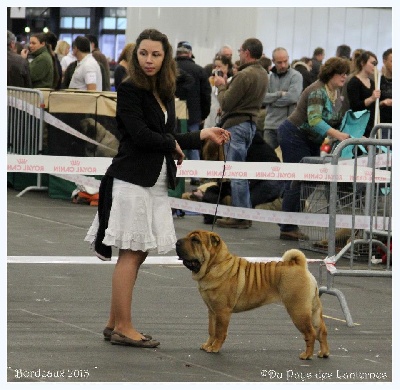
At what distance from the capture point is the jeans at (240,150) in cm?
1225

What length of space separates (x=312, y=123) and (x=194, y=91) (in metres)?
4.29

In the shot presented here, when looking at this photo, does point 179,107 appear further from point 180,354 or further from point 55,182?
point 180,354

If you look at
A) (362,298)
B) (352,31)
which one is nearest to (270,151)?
(362,298)

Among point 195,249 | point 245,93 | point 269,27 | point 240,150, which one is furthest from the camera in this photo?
point 269,27

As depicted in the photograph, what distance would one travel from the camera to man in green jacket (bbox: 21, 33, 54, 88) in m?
16.5

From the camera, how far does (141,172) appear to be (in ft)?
21.0

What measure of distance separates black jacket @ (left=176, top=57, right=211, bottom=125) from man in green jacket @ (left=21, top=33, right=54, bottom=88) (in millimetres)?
2203

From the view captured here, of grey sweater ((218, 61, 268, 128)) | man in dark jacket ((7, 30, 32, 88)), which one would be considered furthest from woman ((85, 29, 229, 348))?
man in dark jacket ((7, 30, 32, 88))

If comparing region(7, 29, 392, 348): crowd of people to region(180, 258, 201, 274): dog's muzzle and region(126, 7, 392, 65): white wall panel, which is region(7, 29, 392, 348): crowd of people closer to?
region(180, 258, 201, 274): dog's muzzle

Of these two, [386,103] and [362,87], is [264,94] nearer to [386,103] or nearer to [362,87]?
[362,87]

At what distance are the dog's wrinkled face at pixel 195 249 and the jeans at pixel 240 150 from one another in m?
5.99

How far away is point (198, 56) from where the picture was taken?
20.9m

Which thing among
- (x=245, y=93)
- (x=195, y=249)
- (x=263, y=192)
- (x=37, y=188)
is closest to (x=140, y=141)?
(x=195, y=249)

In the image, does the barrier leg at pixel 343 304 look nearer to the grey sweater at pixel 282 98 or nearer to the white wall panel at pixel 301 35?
the grey sweater at pixel 282 98
